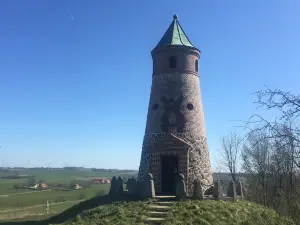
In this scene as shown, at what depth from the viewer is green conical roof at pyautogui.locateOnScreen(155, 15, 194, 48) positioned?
2112 cm

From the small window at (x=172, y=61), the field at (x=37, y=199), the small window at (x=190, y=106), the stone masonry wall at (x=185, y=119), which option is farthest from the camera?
the field at (x=37, y=199)

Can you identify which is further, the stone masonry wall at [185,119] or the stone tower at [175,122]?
the stone masonry wall at [185,119]

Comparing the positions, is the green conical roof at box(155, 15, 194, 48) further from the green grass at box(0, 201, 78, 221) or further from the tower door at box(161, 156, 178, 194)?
the green grass at box(0, 201, 78, 221)

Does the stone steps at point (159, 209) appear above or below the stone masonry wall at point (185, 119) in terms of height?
below

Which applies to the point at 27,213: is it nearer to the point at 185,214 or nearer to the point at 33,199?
the point at 33,199


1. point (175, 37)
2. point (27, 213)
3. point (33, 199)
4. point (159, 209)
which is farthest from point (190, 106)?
point (33, 199)

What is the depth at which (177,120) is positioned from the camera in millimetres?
19938

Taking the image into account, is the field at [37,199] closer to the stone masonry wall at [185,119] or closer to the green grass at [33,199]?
the green grass at [33,199]

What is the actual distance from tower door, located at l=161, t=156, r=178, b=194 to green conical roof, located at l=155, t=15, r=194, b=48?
6.90 metres

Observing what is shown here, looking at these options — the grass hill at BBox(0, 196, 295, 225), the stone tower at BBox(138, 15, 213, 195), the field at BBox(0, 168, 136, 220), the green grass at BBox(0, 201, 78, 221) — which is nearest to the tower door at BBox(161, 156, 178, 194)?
the stone tower at BBox(138, 15, 213, 195)

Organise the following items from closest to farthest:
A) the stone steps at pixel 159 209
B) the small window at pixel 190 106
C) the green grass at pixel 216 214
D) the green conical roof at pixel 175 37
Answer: the stone steps at pixel 159 209
the green grass at pixel 216 214
the small window at pixel 190 106
the green conical roof at pixel 175 37

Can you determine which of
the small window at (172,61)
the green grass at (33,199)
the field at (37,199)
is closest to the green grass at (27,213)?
the field at (37,199)

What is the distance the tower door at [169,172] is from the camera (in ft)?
64.7

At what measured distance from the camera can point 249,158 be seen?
1196 inches
